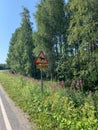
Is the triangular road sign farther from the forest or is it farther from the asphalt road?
the asphalt road

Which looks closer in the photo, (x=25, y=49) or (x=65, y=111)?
(x=65, y=111)

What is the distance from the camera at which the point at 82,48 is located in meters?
31.5

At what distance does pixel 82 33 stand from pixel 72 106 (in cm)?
1941

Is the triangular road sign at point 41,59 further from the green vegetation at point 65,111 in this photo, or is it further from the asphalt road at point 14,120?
the asphalt road at point 14,120

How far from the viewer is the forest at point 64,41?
3089 centimetres

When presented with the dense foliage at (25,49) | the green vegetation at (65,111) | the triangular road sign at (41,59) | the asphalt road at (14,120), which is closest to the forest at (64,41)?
the dense foliage at (25,49)

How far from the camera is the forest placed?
30.9 metres

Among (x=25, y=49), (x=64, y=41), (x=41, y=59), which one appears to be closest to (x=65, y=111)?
(x=41, y=59)

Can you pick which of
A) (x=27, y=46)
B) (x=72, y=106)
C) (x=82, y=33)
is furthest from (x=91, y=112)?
(x=27, y=46)

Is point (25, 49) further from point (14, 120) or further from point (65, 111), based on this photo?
point (65, 111)

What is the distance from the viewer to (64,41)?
160ft

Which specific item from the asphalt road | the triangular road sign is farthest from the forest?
the asphalt road

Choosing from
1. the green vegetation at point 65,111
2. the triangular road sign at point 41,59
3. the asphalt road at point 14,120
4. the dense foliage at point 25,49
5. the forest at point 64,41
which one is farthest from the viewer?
the dense foliage at point 25,49

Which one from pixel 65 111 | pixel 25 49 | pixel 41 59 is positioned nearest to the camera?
pixel 65 111
